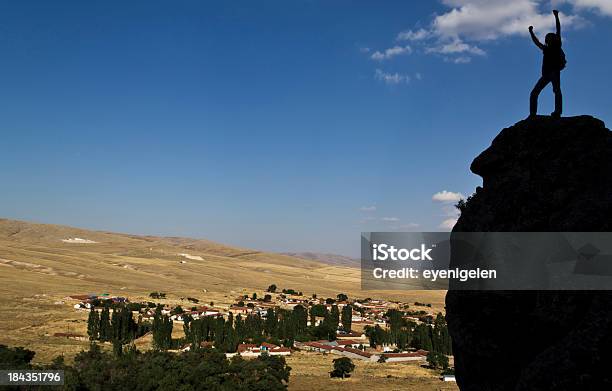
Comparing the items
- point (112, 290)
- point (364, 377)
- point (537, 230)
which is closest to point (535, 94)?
point (537, 230)

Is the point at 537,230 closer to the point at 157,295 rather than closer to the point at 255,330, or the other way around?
the point at 255,330

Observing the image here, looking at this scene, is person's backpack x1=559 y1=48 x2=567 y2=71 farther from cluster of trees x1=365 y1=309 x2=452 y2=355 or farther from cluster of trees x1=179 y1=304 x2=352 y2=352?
cluster of trees x1=365 y1=309 x2=452 y2=355

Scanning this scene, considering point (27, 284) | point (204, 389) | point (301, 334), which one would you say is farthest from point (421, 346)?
point (27, 284)

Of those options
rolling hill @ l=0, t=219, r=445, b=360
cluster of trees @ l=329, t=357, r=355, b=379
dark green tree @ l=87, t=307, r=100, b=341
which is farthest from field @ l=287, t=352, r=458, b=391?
dark green tree @ l=87, t=307, r=100, b=341

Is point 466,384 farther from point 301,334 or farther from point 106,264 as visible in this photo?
point 106,264

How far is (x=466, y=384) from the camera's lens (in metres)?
10.7

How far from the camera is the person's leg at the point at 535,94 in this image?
11.8 m

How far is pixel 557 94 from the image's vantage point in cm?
1151

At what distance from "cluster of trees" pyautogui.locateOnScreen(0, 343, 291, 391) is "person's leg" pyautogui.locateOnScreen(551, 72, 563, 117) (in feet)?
84.6

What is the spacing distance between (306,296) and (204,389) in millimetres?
111156

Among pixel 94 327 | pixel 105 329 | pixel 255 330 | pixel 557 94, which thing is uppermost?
pixel 557 94

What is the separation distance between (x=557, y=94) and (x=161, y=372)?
2811 cm

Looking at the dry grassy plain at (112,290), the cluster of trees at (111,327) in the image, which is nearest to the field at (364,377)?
the dry grassy plain at (112,290)

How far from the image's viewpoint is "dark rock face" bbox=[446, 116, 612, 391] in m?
7.46
